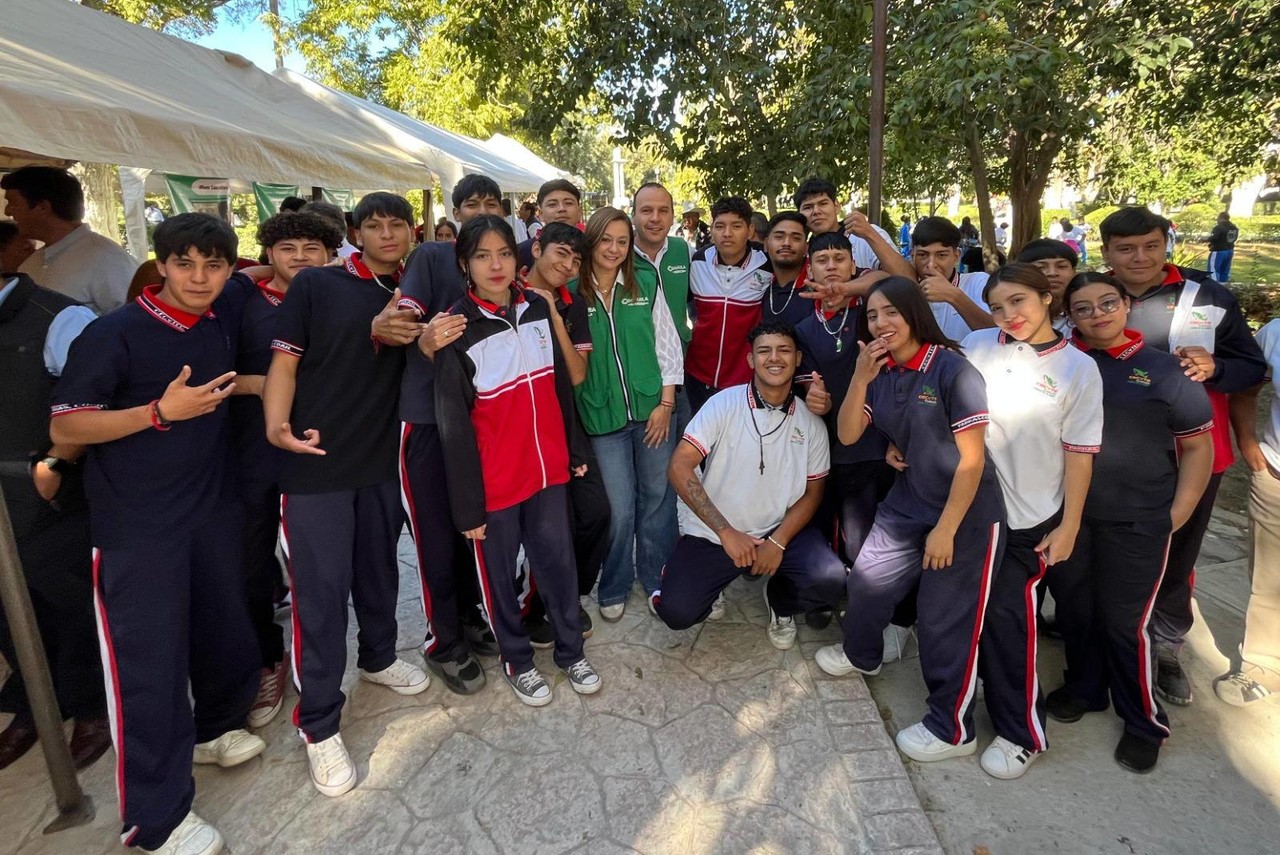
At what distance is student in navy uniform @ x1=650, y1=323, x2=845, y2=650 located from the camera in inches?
131

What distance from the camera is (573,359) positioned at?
3100 mm

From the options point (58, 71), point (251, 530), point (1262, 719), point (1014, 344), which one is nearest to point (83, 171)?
point (58, 71)

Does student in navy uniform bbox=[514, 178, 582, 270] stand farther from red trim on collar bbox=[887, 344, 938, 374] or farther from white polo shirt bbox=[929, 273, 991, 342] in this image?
red trim on collar bbox=[887, 344, 938, 374]

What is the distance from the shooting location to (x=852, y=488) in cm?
348

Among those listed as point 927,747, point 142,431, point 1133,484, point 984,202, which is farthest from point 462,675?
point 984,202

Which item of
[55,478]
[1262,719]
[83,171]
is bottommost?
[1262,719]

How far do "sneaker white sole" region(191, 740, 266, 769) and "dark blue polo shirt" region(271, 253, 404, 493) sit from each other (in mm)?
1023

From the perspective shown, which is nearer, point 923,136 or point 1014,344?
point 1014,344

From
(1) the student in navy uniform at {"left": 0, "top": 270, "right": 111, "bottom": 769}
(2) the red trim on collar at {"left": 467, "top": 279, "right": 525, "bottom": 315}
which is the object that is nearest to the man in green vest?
(2) the red trim on collar at {"left": 467, "top": 279, "right": 525, "bottom": 315}

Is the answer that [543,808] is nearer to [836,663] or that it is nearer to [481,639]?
[481,639]

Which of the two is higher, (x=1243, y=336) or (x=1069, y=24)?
(x=1069, y=24)

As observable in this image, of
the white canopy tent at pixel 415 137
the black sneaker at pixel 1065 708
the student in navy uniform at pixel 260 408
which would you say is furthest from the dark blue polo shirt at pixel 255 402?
the white canopy tent at pixel 415 137

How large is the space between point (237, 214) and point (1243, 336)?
90.7ft

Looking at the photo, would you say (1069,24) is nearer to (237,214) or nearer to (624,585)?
(624,585)
